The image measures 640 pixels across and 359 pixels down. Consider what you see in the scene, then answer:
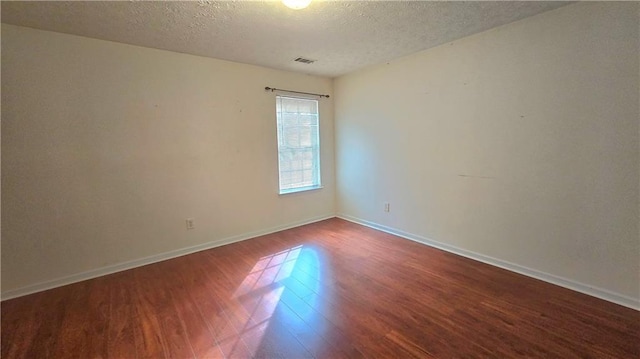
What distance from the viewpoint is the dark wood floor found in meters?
1.76

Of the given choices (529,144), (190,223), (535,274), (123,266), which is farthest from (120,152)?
(535,274)

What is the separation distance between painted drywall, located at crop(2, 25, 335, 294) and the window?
202mm

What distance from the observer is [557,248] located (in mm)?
2451

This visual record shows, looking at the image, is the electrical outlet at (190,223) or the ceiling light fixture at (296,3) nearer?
the ceiling light fixture at (296,3)

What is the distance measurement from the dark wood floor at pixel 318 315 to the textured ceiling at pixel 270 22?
234 centimetres

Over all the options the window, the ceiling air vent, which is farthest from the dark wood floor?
the ceiling air vent

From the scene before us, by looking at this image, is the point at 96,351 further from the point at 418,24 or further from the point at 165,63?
the point at 418,24

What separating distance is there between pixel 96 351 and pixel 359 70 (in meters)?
4.08

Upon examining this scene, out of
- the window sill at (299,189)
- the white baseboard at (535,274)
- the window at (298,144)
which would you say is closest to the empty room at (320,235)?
the white baseboard at (535,274)

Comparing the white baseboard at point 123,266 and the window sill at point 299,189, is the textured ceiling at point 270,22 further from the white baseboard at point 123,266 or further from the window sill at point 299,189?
the white baseboard at point 123,266

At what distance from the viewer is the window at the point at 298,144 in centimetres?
411

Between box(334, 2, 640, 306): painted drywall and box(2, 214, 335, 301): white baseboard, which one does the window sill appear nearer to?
box(2, 214, 335, 301): white baseboard

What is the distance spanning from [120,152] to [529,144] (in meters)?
3.99

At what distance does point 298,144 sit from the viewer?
4.30 metres
